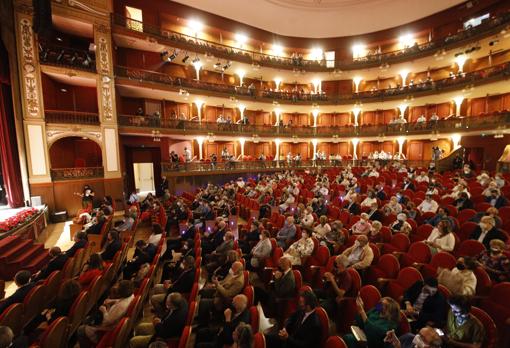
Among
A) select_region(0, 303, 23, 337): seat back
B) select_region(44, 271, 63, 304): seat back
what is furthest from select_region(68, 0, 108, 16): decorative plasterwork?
select_region(0, 303, 23, 337): seat back

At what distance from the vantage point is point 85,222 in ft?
22.4

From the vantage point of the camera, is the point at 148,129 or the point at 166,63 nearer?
the point at 148,129

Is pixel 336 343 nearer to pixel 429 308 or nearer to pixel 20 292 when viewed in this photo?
pixel 429 308

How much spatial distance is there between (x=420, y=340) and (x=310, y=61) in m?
18.2

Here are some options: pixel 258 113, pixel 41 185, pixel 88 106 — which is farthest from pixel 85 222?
pixel 258 113

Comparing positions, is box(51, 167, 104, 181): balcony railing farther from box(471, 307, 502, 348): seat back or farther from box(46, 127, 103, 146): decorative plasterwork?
box(471, 307, 502, 348): seat back

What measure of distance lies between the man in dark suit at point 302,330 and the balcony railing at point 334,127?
36.1ft

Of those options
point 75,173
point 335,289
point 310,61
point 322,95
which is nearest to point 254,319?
point 335,289

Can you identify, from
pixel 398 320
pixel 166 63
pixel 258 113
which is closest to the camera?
pixel 398 320

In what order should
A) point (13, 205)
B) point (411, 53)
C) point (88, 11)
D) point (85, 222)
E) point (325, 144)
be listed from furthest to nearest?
point (325, 144), point (411, 53), point (88, 11), point (13, 205), point (85, 222)

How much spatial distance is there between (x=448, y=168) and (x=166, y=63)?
50.8 ft

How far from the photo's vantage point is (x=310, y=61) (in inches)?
685

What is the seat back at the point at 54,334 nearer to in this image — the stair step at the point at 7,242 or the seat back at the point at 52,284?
the seat back at the point at 52,284

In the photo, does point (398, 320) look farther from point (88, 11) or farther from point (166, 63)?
point (166, 63)
